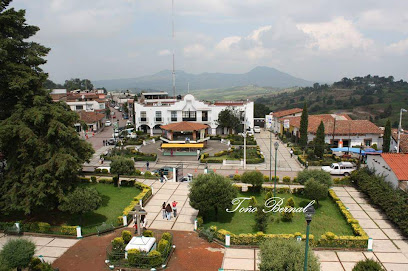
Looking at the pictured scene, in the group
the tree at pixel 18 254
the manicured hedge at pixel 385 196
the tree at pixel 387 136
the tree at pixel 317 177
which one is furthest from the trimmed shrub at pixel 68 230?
the tree at pixel 387 136

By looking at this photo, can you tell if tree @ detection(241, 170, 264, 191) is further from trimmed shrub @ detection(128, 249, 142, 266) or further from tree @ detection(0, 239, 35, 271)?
tree @ detection(0, 239, 35, 271)

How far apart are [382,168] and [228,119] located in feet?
97.3

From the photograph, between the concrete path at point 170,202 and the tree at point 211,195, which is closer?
the tree at point 211,195

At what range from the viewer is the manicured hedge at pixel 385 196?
59.5 ft

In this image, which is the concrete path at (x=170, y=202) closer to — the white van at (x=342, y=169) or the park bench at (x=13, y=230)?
the park bench at (x=13, y=230)

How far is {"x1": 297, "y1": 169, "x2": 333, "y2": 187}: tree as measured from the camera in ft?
75.2

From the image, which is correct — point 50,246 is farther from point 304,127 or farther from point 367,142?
point 367,142

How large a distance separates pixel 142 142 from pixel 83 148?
84.9ft

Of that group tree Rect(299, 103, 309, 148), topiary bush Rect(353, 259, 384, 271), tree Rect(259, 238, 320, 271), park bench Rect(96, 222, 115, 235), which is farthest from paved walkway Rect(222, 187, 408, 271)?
tree Rect(299, 103, 309, 148)

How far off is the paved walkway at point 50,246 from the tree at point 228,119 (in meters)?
36.8

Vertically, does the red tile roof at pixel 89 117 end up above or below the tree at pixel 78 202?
above

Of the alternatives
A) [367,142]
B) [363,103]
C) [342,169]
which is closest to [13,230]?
[342,169]

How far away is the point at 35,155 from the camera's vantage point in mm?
18141

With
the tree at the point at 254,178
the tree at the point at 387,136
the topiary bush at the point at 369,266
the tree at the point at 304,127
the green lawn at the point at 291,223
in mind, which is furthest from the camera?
the tree at the point at 304,127
